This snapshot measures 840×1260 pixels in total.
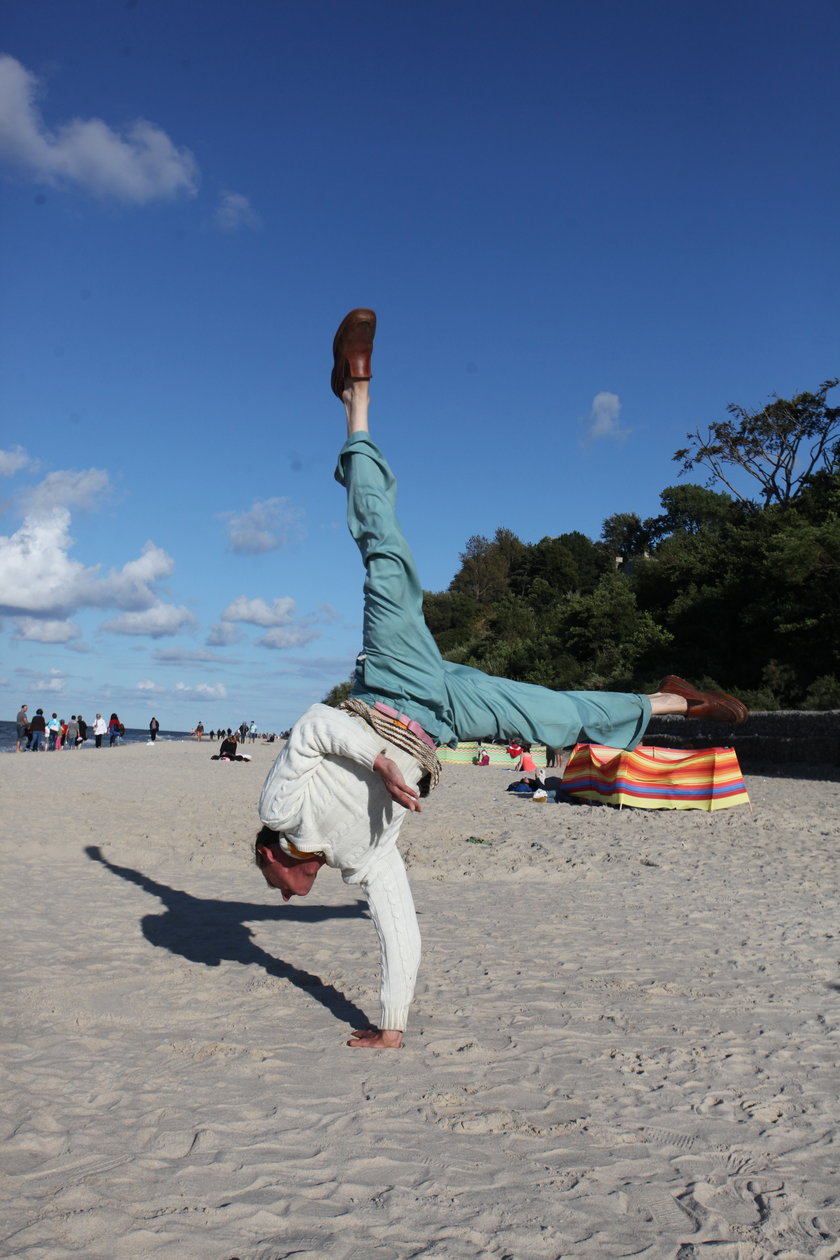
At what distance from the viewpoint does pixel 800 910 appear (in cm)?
754

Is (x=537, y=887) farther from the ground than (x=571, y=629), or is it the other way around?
(x=571, y=629)

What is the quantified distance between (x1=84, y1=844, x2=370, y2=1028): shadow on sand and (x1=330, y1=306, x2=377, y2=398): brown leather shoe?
119 inches

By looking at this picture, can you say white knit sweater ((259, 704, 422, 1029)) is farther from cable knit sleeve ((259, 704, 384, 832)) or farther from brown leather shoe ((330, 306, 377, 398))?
brown leather shoe ((330, 306, 377, 398))

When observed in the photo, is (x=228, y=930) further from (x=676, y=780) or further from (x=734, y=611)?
(x=734, y=611)

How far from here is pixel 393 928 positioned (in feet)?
12.8

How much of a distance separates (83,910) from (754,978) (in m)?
4.66

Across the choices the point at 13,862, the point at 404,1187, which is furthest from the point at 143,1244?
the point at 13,862

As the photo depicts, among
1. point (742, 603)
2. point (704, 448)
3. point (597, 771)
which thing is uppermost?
point (704, 448)

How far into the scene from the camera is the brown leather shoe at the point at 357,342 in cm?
384

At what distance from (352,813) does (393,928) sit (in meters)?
0.56

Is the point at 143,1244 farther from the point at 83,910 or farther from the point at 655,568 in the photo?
the point at 655,568

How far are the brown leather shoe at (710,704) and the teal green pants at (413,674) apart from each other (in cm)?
22

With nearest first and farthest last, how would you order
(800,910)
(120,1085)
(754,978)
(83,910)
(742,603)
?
(120,1085), (754,978), (83,910), (800,910), (742,603)

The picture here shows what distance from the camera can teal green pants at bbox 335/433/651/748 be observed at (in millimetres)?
3693
